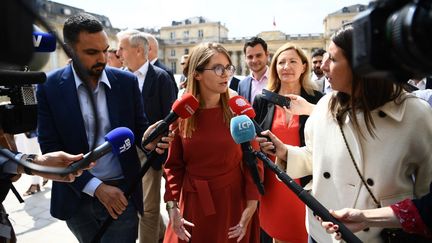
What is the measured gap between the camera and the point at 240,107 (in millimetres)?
2055

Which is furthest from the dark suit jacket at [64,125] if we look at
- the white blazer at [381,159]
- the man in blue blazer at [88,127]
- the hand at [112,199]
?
the white blazer at [381,159]

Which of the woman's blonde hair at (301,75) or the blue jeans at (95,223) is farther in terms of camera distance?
the woman's blonde hair at (301,75)

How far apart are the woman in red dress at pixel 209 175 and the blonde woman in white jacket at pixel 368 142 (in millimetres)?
587

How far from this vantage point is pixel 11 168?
1446 millimetres

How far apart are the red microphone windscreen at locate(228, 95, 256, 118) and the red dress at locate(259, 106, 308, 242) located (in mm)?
618

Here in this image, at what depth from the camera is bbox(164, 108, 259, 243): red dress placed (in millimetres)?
2064

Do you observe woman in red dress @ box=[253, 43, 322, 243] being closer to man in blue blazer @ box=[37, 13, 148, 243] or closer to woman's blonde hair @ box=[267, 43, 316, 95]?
woman's blonde hair @ box=[267, 43, 316, 95]

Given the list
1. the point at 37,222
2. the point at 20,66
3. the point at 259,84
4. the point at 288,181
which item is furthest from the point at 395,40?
the point at 37,222

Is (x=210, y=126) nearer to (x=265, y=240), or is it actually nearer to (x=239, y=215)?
(x=239, y=215)

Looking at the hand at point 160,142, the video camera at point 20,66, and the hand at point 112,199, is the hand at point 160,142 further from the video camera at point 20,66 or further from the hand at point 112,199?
the video camera at point 20,66

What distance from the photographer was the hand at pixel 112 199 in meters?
1.81

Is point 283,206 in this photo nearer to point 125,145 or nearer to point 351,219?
point 351,219

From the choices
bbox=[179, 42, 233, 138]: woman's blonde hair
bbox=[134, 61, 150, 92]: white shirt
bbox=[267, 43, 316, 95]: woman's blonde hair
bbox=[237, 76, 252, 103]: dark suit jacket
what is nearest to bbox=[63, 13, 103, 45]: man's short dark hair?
bbox=[179, 42, 233, 138]: woman's blonde hair

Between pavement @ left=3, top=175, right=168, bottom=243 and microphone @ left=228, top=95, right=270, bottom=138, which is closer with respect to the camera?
microphone @ left=228, top=95, right=270, bottom=138
